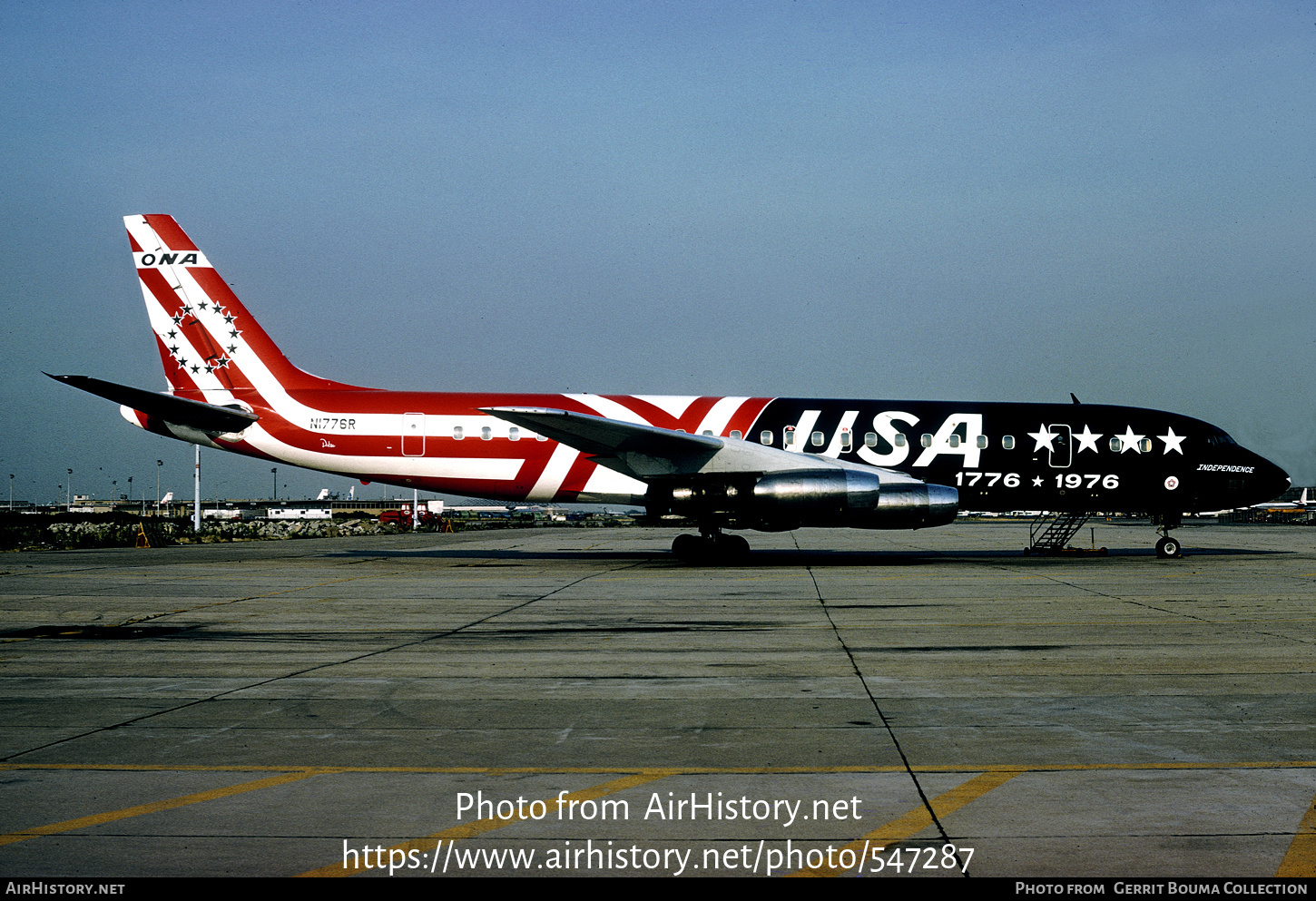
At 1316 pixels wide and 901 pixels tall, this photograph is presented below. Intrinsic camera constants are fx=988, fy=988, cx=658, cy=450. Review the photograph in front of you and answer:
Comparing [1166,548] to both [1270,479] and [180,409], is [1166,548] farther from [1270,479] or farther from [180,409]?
[180,409]

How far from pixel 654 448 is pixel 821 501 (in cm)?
379

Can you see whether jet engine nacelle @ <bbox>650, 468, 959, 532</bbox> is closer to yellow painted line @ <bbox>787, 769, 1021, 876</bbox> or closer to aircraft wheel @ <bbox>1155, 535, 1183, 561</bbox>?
aircraft wheel @ <bbox>1155, 535, 1183, 561</bbox>

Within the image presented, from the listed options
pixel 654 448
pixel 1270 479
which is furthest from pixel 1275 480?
pixel 654 448

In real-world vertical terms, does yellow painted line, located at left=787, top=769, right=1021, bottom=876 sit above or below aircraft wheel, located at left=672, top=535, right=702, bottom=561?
above

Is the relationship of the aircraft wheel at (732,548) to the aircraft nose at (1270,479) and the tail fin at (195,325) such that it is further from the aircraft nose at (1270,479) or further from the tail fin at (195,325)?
the aircraft nose at (1270,479)

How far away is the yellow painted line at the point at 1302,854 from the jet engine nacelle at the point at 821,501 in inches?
617

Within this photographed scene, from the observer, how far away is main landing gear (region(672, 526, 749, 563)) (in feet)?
76.1

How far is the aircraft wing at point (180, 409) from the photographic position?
20812 mm

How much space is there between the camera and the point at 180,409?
885 inches

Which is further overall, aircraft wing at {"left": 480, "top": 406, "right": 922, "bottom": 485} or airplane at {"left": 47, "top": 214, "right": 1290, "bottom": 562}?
airplane at {"left": 47, "top": 214, "right": 1290, "bottom": 562}

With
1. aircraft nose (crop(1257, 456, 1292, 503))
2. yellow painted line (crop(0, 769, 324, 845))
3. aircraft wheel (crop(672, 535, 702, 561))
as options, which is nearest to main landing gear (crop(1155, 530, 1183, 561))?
aircraft nose (crop(1257, 456, 1292, 503))

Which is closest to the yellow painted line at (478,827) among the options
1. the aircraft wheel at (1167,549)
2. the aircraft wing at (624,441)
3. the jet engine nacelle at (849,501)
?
the aircraft wing at (624,441)

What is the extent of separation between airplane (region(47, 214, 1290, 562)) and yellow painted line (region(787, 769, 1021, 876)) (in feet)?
52.5

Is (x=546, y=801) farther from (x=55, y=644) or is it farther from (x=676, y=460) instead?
(x=676, y=460)
